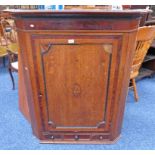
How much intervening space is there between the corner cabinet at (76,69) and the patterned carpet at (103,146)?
7cm

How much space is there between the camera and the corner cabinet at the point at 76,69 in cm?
115

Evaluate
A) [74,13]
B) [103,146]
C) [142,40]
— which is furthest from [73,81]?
[142,40]

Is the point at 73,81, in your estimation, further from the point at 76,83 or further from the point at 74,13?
the point at 74,13

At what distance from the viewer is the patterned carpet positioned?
164 centimetres

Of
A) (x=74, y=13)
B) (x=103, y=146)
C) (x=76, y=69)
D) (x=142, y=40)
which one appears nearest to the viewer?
(x=74, y=13)

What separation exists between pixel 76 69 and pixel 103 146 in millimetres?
702

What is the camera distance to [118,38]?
1203 mm

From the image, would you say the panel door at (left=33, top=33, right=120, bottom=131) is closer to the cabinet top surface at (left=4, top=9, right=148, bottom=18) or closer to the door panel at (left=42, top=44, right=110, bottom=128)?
the door panel at (left=42, top=44, right=110, bottom=128)

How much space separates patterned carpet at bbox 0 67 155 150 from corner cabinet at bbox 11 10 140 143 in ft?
0.23

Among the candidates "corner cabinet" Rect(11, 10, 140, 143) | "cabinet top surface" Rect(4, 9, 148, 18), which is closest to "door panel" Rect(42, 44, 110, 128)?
"corner cabinet" Rect(11, 10, 140, 143)

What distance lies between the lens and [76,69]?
52.2 inches

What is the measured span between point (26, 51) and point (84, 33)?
1.23 ft

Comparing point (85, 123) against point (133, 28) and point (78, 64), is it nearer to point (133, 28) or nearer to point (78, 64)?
point (78, 64)

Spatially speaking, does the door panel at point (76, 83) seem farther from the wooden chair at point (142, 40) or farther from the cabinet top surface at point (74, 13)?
the wooden chair at point (142, 40)
